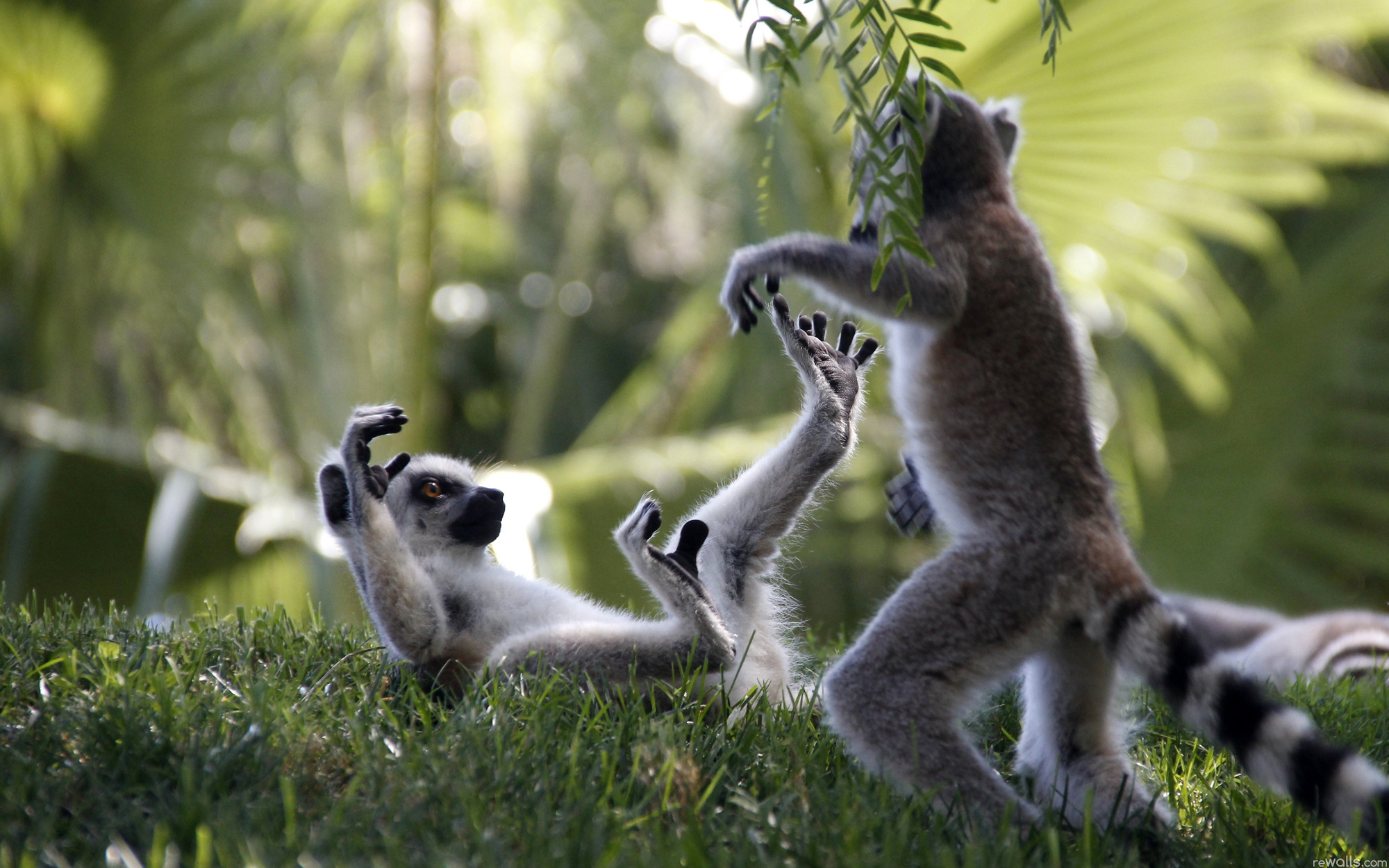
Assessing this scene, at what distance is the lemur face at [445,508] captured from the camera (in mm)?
3408

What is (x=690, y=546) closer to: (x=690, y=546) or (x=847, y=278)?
(x=690, y=546)

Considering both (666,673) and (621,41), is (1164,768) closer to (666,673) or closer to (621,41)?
(666,673)

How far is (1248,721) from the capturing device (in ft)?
7.66

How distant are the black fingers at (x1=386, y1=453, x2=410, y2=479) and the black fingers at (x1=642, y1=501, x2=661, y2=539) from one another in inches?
28.5

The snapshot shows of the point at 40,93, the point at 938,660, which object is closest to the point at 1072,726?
the point at 938,660

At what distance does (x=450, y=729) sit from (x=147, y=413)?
20.7 feet

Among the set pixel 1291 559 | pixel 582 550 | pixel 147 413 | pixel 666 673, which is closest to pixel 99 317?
pixel 147 413

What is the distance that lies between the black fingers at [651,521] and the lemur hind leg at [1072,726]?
104 cm

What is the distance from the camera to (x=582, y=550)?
226 inches

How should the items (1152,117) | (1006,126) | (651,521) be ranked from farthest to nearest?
(1152,117), (1006,126), (651,521)

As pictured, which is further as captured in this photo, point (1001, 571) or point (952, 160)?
point (952, 160)

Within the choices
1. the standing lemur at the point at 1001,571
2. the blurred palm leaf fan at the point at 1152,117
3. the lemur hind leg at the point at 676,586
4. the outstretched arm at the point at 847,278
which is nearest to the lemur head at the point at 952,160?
the standing lemur at the point at 1001,571

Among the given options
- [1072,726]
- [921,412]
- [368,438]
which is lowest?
[1072,726]

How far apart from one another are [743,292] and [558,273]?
20.5ft
